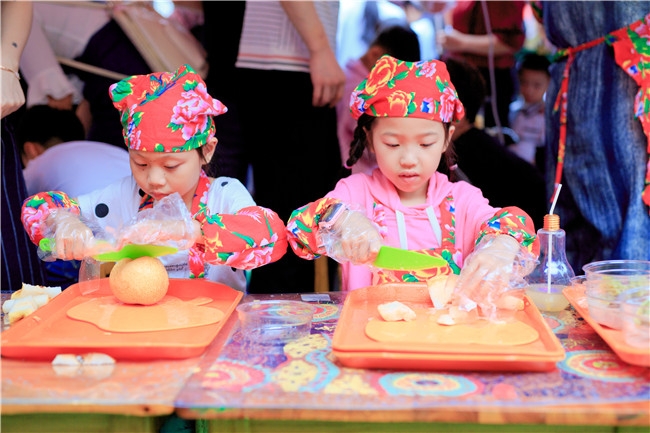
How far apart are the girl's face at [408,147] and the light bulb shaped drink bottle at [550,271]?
14.3 inches

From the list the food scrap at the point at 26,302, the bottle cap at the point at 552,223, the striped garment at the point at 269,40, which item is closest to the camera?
the food scrap at the point at 26,302

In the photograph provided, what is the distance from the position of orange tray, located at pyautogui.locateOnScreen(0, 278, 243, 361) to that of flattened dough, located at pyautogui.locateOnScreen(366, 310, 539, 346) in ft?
1.11

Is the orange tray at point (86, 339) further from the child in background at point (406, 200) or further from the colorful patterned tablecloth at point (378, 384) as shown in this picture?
the child in background at point (406, 200)

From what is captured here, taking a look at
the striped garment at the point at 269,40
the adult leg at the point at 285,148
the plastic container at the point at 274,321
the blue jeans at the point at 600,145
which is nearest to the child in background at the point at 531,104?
the blue jeans at the point at 600,145

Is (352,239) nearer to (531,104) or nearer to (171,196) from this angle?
(171,196)

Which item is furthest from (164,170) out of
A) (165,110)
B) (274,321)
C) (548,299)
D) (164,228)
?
(548,299)

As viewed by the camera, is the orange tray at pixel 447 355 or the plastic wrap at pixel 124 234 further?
the plastic wrap at pixel 124 234

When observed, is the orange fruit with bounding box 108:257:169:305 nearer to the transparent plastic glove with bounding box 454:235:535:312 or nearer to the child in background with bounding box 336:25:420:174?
the transparent plastic glove with bounding box 454:235:535:312

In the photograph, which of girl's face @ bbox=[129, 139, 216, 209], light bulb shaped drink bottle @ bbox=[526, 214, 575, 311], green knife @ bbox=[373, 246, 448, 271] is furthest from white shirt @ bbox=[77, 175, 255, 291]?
light bulb shaped drink bottle @ bbox=[526, 214, 575, 311]

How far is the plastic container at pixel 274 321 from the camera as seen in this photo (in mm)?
1493

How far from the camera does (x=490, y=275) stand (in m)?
1.55

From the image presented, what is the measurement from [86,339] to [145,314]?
0.18m

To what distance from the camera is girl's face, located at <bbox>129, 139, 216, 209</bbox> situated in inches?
77.0

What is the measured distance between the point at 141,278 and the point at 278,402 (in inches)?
22.2
